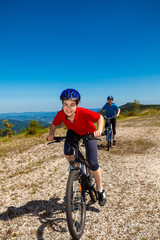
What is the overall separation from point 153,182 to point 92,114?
4.50m

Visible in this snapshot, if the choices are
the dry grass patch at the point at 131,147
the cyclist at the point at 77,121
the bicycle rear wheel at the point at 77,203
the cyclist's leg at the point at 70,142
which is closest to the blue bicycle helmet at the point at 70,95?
the cyclist at the point at 77,121

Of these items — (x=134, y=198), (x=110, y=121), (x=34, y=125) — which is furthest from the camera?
(x=34, y=125)

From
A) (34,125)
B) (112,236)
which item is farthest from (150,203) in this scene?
(34,125)

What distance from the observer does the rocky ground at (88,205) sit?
391 centimetres

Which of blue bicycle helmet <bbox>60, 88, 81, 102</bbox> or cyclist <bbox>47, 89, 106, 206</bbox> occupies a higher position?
blue bicycle helmet <bbox>60, 88, 81, 102</bbox>

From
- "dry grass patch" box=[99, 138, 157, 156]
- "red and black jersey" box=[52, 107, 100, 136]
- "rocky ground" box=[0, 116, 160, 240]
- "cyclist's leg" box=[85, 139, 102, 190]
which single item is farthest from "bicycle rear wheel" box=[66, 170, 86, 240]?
"dry grass patch" box=[99, 138, 157, 156]

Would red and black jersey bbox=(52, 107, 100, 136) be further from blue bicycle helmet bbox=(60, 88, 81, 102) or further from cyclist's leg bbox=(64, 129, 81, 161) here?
blue bicycle helmet bbox=(60, 88, 81, 102)

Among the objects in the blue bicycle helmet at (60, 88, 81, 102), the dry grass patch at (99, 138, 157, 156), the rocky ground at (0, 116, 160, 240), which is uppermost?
the blue bicycle helmet at (60, 88, 81, 102)

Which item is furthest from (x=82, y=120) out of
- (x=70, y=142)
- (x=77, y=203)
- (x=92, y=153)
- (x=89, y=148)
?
(x=77, y=203)

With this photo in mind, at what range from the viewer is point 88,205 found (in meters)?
4.89

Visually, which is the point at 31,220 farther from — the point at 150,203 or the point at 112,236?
the point at 150,203

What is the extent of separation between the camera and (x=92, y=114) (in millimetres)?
3646

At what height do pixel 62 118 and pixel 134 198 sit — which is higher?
pixel 62 118

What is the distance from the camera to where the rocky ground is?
3906mm
